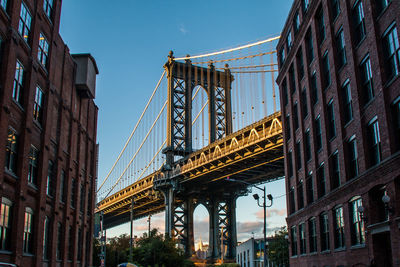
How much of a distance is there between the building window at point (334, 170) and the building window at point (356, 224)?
3.02 metres

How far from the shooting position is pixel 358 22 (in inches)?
982

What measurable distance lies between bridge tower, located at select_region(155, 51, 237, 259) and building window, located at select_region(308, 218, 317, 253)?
4568 centimetres

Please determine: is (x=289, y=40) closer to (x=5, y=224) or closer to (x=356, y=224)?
(x=356, y=224)

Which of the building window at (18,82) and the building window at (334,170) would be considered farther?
the building window at (334,170)

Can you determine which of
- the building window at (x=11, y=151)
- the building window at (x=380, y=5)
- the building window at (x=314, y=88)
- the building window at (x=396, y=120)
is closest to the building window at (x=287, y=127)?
the building window at (x=314, y=88)

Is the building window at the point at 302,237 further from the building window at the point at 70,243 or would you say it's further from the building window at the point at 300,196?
the building window at the point at 70,243

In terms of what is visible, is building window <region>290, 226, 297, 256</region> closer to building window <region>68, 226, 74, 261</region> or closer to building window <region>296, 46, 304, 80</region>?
building window <region>296, 46, 304, 80</region>

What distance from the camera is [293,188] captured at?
37.8 metres

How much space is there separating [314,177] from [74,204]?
1637 cm

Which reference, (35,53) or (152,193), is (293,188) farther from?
(152,193)

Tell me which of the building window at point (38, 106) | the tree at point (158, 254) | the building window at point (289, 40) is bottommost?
the tree at point (158, 254)

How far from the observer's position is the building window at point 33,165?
25812 millimetres

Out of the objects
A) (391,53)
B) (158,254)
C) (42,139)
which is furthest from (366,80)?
(158,254)

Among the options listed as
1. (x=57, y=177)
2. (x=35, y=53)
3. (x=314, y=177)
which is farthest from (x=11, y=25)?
(x=314, y=177)
